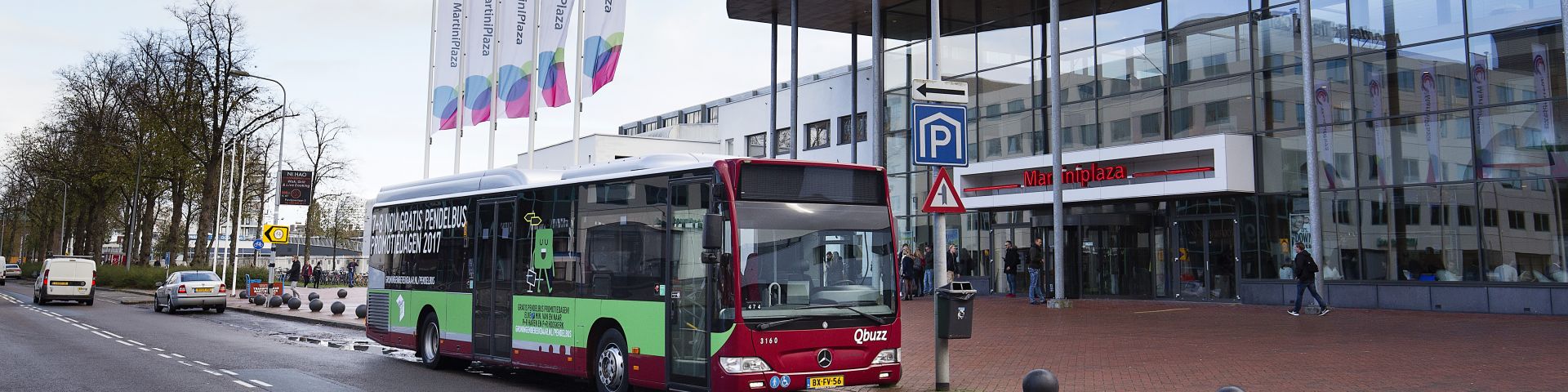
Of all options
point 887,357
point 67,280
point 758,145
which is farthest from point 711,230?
point 758,145

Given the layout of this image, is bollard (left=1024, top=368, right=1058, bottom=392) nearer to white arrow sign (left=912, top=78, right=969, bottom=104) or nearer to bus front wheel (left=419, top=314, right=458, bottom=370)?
white arrow sign (left=912, top=78, right=969, bottom=104)

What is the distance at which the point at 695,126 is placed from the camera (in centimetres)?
5453

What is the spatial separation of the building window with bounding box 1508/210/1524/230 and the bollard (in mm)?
16143

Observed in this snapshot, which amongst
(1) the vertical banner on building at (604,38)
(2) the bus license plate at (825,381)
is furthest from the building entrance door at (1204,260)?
(2) the bus license plate at (825,381)

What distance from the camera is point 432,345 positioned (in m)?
14.9

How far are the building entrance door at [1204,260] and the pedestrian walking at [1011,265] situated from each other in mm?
3751

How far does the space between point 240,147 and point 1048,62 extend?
36.7 meters

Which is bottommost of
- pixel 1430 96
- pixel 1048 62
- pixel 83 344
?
pixel 83 344

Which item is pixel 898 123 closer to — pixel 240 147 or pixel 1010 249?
pixel 1010 249

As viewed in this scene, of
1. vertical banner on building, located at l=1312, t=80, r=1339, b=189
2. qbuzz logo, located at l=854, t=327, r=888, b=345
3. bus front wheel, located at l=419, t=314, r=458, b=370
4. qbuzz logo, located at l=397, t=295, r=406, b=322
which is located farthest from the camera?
vertical banner on building, located at l=1312, t=80, r=1339, b=189

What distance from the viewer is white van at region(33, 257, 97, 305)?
36.1m

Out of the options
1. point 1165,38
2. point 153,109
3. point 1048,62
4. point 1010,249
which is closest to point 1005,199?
point 1010,249

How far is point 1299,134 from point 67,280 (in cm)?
3648

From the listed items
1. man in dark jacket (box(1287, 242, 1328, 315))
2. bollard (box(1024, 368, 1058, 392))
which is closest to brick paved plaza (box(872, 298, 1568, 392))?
man in dark jacket (box(1287, 242, 1328, 315))
